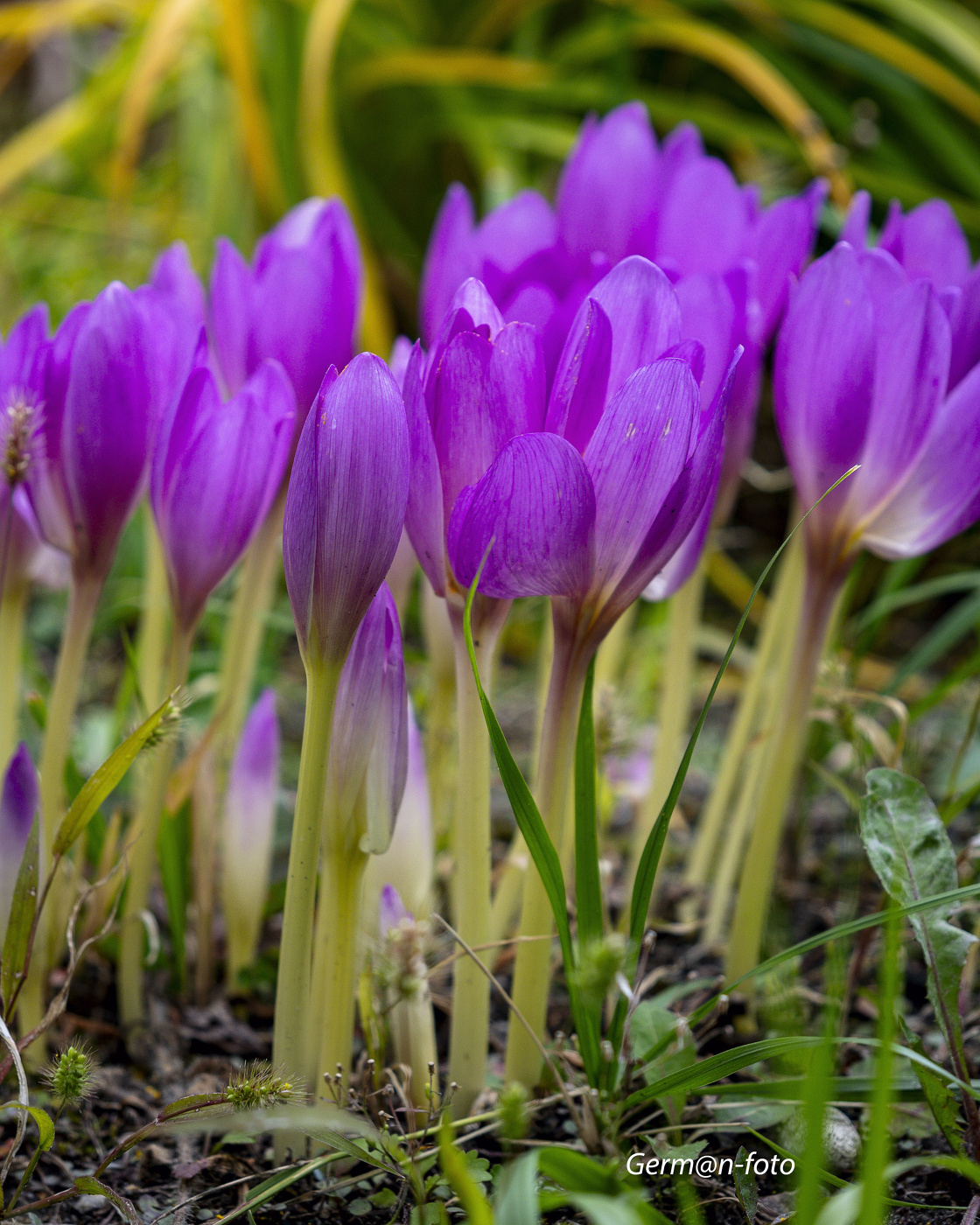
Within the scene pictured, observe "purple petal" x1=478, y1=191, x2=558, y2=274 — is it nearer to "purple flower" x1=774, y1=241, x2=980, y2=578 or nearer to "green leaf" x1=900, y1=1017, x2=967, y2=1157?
"purple flower" x1=774, y1=241, x2=980, y2=578

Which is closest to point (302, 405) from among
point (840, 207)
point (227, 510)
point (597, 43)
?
point (227, 510)

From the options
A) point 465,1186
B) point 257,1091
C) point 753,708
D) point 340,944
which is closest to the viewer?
point 465,1186

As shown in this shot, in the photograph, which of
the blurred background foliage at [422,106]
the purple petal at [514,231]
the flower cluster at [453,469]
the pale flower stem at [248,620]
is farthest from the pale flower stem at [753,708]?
the blurred background foliage at [422,106]

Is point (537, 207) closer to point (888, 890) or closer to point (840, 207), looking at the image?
point (888, 890)

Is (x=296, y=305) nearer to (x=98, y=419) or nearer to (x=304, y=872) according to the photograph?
(x=98, y=419)

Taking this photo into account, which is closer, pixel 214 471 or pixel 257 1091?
pixel 257 1091

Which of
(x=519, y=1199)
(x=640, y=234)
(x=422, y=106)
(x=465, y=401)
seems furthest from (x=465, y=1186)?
(x=422, y=106)

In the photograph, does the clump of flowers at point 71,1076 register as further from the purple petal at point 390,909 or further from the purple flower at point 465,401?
the purple flower at point 465,401
